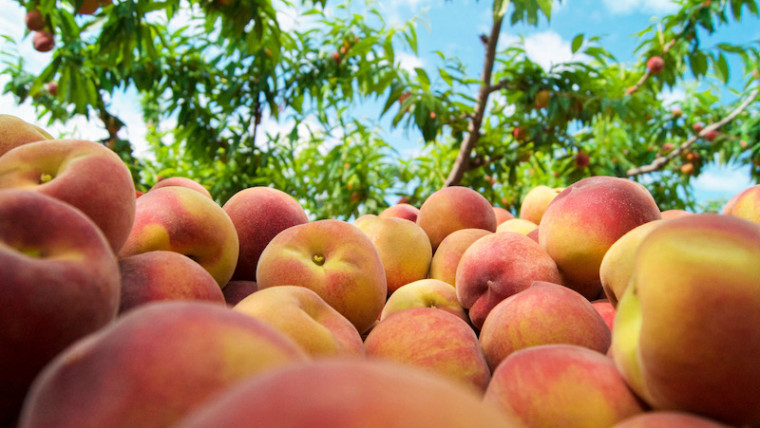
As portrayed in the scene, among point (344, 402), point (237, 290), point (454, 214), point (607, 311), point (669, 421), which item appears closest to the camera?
point (344, 402)

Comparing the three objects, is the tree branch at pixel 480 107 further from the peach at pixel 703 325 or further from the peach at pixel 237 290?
the peach at pixel 703 325

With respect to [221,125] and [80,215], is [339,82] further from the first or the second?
[80,215]

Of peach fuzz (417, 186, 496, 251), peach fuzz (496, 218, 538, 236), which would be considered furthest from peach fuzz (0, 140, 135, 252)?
peach fuzz (496, 218, 538, 236)

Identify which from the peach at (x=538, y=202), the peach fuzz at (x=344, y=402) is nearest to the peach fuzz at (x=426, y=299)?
the peach at (x=538, y=202)

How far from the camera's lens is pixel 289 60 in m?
4.69

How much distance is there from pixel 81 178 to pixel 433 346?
21.8 inches

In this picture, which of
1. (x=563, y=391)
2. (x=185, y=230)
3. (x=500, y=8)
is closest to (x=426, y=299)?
(x=185, y=230)

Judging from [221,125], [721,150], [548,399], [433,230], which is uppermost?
[721,150]

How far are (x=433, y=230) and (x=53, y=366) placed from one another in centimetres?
138

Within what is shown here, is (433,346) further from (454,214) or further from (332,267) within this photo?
(454,214)

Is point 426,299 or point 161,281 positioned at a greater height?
point 161,281

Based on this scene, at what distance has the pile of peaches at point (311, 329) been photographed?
0.29 m

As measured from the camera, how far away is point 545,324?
77 centimetres

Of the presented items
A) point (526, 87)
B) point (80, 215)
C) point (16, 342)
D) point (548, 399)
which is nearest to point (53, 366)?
point (16, 342)
